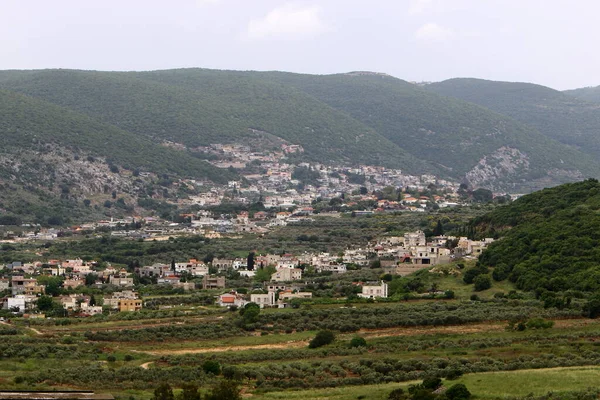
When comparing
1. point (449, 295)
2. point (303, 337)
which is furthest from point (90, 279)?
point (303, 337)

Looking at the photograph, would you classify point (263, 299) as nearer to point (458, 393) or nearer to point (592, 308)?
point (592, 308)

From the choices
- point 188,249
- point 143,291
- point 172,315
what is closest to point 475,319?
point 172,315

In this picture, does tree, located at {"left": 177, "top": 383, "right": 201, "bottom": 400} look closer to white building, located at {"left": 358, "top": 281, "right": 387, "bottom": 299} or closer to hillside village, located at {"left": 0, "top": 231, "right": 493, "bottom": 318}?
hillside village, located at {"left": 0, "top": 231, "right": 493, "bottom": 318}

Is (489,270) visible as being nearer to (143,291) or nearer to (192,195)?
(143,291)

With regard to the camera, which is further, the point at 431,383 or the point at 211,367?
the point at 211,367

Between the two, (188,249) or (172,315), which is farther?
(188,249)

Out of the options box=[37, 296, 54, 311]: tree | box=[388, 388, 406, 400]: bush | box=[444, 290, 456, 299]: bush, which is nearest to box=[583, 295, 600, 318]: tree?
box=[444, 290, 456, 299]: bush
